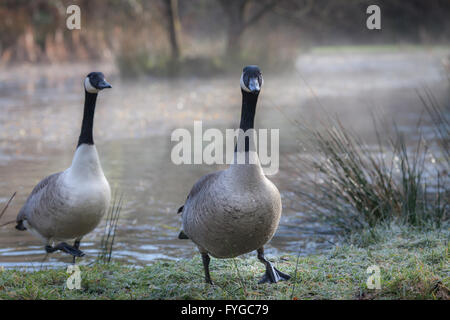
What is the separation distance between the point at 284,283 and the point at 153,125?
8311 mm

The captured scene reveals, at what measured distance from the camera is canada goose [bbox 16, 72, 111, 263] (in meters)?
4.66

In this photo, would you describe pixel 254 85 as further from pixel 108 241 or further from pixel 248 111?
pixel 108 241

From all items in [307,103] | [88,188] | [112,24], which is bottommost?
[88,188]

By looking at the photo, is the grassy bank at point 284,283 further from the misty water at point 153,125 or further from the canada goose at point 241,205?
the misty water at point 153,125

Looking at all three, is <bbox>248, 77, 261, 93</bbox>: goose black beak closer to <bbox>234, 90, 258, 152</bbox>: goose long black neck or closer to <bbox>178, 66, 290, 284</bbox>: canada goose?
<bbox>178, 66, 290, 284</bbox>: canada goose

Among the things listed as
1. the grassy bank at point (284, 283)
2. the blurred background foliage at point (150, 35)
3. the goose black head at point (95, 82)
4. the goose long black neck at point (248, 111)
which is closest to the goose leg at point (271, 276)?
the grassy bank at point (284, 283)

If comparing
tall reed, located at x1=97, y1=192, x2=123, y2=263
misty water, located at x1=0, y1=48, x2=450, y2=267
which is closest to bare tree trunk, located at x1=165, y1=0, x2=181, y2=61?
misty water, located at x1=0, y1=48, x2=450, y2=267

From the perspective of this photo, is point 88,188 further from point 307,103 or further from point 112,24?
point 112,24

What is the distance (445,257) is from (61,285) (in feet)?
9.27

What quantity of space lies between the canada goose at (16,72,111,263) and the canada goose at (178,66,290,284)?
3.48 ft

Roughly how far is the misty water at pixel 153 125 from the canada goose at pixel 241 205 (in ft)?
4.61

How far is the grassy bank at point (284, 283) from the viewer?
3879mm
